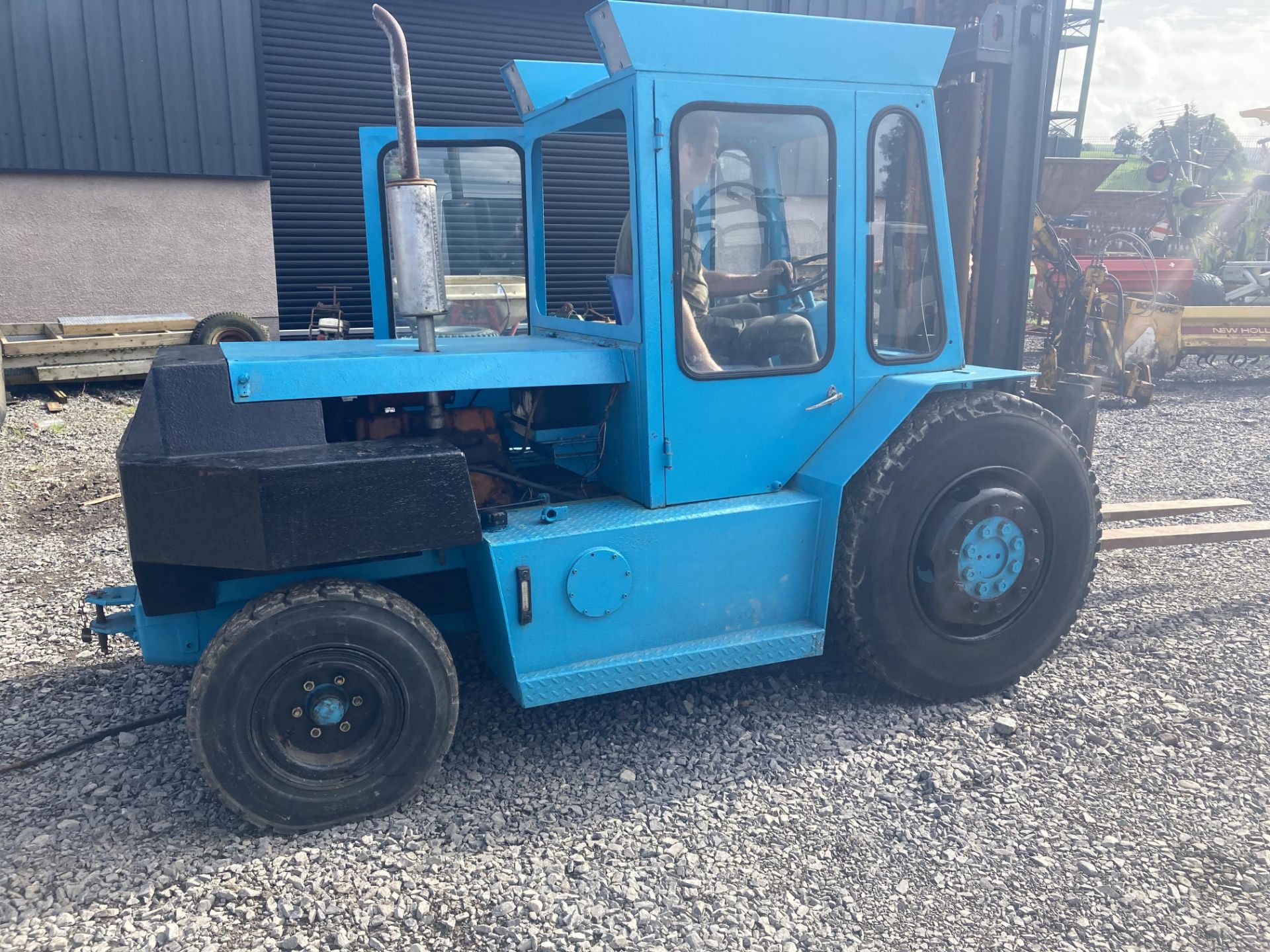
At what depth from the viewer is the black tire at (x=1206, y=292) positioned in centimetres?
1412

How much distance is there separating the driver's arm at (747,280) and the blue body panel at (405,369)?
1.33 ft

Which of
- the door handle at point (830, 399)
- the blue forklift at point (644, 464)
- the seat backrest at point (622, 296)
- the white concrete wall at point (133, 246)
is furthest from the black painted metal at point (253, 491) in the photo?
the white concrete wall at point (133, 246)

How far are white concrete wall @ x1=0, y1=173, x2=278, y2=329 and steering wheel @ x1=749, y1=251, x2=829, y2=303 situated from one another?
27.4ft

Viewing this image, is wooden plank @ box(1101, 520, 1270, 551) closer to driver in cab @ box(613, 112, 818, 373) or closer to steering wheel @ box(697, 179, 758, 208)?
driver in cab @ box(613, 112, 818, 373)

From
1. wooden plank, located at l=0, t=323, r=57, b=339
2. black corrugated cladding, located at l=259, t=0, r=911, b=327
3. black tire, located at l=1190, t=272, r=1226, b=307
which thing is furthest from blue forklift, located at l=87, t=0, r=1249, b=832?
black tire, located at l=1190, t=272, r=1226, b=307

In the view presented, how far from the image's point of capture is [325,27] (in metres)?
10.3

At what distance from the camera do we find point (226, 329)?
9672mm

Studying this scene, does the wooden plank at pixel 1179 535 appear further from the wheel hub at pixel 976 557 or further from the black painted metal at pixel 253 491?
the black painted metal at pixel 253 491

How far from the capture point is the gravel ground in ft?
8.68

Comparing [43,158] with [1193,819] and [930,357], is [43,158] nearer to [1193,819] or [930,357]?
[930,357]

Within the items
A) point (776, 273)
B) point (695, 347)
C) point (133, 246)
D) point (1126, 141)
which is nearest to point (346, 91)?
point (133, 246)

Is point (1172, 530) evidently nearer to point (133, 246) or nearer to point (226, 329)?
point (226, 329)

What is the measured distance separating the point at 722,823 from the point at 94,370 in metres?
8.28

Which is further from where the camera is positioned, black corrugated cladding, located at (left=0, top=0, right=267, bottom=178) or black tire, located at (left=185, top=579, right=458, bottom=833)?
black corrugated cladding, located at (left=0, top=0, right=267, bottom=178)
